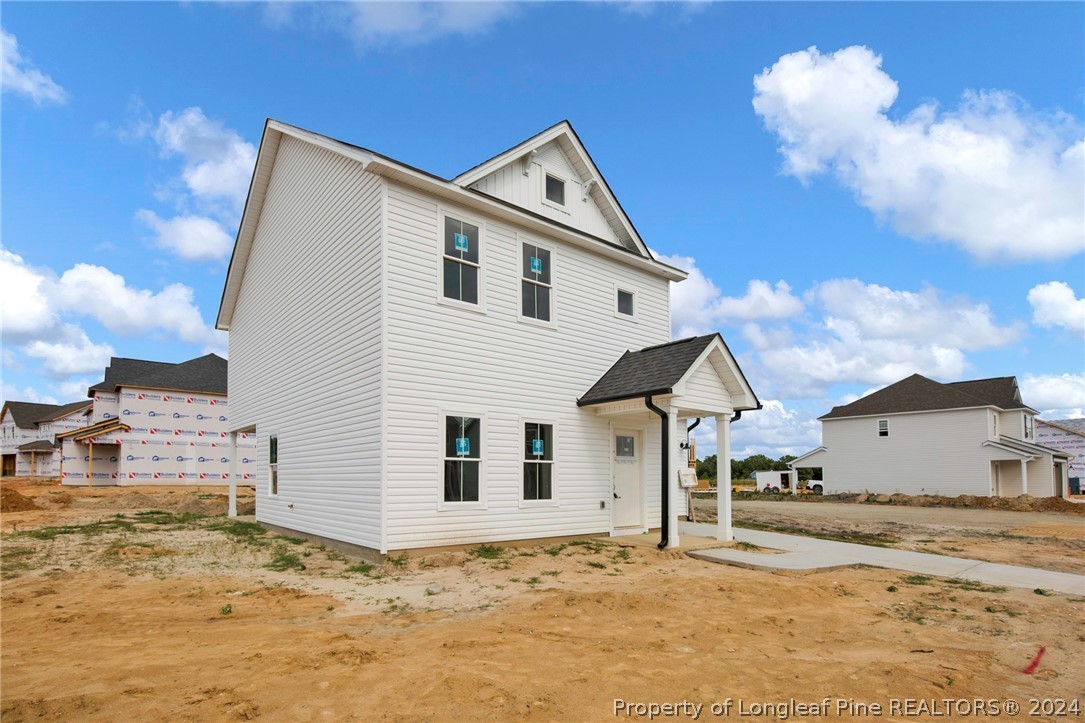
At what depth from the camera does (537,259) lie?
14.2 meters

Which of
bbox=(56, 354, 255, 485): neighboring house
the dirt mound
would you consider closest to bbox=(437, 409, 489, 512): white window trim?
the dirt mound

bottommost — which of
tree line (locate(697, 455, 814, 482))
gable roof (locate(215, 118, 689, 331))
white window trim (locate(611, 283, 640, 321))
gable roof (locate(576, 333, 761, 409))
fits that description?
tree line (locate(697, 455, 814, 482))

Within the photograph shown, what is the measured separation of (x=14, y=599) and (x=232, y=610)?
3.01m

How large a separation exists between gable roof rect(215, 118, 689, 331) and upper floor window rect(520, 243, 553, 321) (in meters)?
0.50

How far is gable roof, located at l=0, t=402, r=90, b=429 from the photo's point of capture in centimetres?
5978

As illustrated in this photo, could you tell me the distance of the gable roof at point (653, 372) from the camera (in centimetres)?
1309

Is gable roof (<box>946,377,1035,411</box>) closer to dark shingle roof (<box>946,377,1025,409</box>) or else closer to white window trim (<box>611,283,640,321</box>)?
dark shingle roof (<box>946,377,1025,409</box>)

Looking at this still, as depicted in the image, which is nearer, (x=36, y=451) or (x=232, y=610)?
(x=232, y=610)

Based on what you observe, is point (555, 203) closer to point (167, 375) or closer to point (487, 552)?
point (487, 552)

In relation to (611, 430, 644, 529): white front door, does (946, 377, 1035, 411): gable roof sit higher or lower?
higher

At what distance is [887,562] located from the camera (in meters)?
12.1

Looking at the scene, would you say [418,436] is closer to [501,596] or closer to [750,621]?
[501,596]

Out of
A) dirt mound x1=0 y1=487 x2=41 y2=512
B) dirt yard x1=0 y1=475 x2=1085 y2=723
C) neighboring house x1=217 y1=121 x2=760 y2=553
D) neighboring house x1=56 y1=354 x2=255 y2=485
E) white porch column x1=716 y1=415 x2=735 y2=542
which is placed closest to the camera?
dirt yard x1=0 y1=475 x2=1085 y2=723

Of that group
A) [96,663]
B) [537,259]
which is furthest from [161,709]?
[537,259]
